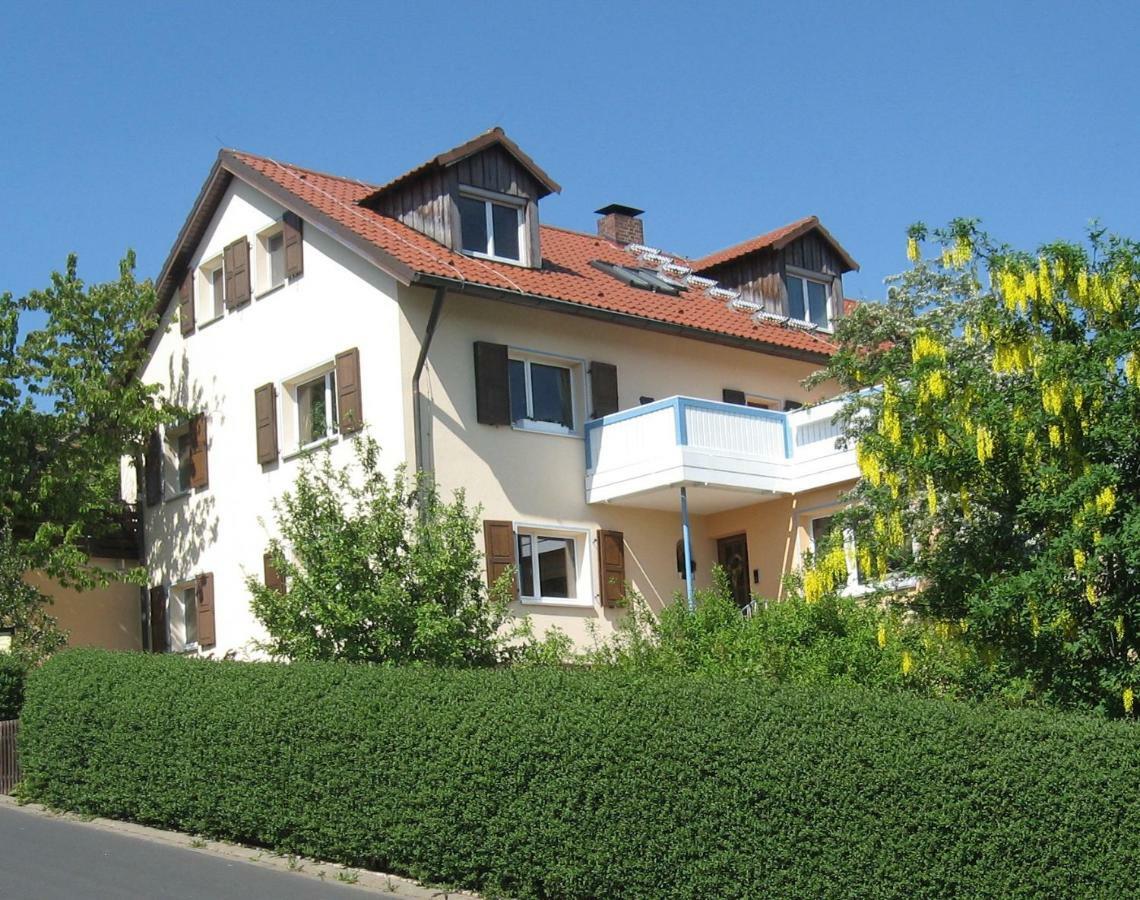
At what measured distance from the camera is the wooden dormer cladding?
78.7 ft

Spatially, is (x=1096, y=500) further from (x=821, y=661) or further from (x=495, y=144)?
(x=495, y=144)

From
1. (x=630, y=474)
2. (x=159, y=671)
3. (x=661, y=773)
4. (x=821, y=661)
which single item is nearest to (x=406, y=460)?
(x=630, y=474)

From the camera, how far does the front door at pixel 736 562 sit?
84.5ft

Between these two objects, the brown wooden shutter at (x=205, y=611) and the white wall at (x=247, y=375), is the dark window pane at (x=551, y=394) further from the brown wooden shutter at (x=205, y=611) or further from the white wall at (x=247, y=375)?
the brown wooden shutter at (x=205, y=611)

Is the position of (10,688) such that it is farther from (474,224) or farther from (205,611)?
(474,224)

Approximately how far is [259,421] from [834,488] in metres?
9.06

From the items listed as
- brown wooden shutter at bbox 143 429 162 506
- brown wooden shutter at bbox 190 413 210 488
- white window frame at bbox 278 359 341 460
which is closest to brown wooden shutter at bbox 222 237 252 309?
white window frame at bbox 278 359 341 460

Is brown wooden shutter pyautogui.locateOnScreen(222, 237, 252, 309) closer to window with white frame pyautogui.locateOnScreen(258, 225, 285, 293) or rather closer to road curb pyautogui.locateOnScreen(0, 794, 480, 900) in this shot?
window with white frame pyautogui.locateOnScreen(258, 225, 285, 293)

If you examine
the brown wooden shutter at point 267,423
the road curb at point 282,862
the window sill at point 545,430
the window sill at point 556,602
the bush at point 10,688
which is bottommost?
the road curb at point 282,862

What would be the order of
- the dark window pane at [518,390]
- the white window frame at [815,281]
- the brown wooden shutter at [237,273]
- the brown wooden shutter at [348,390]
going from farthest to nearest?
1. the white window frame at [815,281]
2. the brown wooden shutter at [237,273]
3. the dark window pane at [518,390]
4. the brown wooden shutter at [348,390]

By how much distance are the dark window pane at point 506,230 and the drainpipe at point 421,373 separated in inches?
120

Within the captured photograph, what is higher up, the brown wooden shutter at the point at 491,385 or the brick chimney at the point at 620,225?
the brick chimney at the point at 620,225

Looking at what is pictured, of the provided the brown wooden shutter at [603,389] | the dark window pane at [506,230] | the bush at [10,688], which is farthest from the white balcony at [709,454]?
the bush at [10,688]

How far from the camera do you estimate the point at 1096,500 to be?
474 inches
